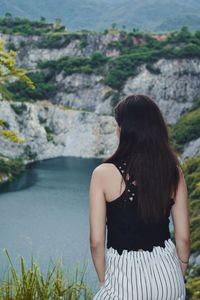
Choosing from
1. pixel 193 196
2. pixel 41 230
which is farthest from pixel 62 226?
pixel 193 196

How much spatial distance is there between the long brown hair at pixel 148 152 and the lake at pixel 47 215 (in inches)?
1288

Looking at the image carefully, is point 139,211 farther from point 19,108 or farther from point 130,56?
point 130,56

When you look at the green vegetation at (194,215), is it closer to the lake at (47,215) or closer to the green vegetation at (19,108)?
the lake at (47,215)

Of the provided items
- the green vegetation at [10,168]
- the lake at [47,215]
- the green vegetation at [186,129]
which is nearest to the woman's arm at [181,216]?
the lake at [47,215]

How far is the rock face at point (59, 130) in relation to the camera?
156 m

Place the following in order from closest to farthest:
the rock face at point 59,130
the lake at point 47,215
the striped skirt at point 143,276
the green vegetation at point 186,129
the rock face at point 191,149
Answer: the striped skirt at point 143,276, the lake at point 47,215, the rock face at point 191,149, the green vegetation at point 186,129, the rock face at point 59,130

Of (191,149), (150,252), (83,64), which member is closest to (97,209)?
(150,252)

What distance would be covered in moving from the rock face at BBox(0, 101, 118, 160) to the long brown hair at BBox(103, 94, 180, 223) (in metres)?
143

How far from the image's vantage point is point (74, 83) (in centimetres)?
17212

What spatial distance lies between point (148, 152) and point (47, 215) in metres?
75.5

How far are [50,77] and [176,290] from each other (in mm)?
169393

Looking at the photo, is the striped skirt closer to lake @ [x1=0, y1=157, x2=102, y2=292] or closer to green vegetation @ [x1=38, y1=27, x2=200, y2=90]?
lake @ [x1=0, y1=157, x2=102, y2=292]

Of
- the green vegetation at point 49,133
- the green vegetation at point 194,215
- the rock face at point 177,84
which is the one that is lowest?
the green vegetation at point 194,215

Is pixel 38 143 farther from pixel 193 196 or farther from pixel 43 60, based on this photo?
pixel 193 196
